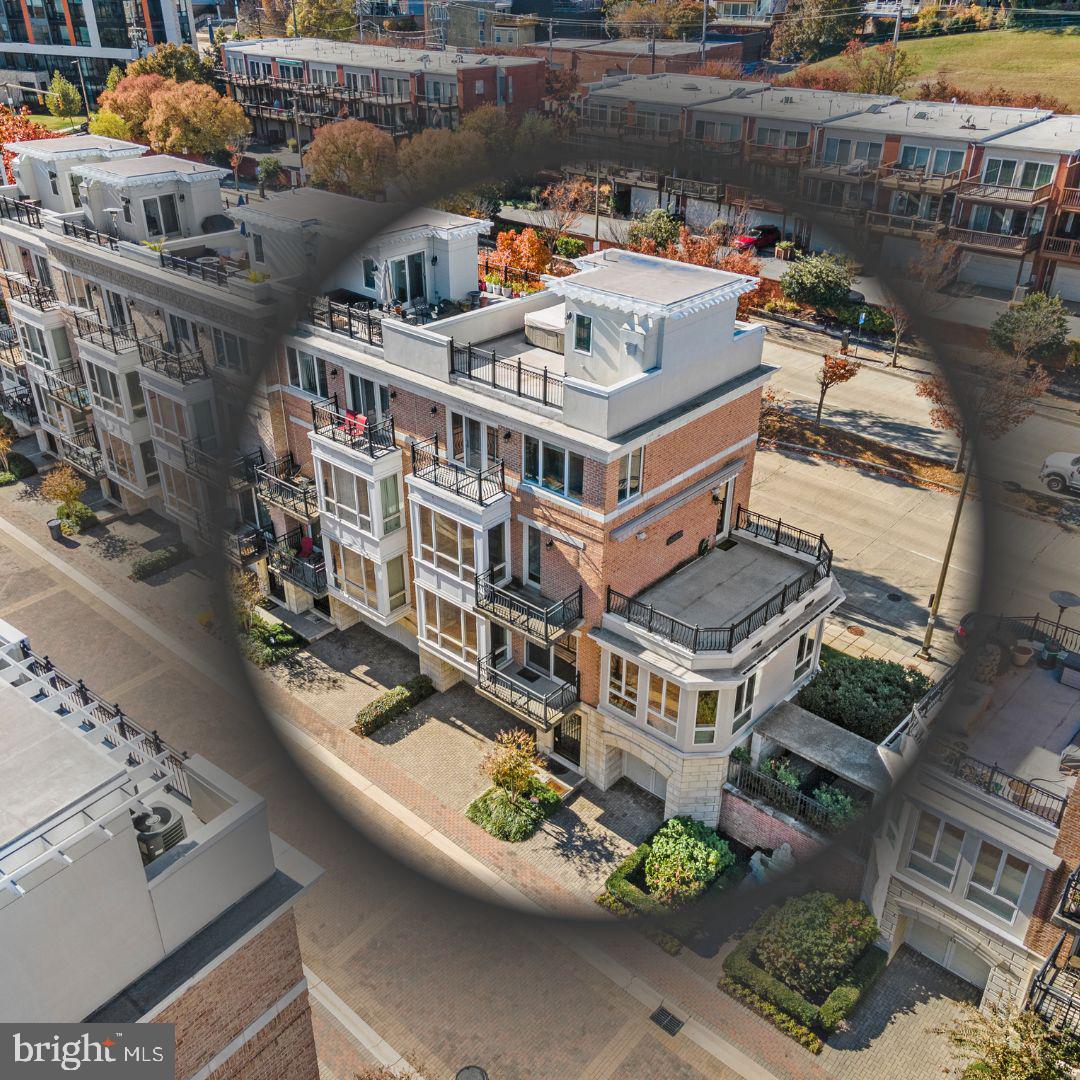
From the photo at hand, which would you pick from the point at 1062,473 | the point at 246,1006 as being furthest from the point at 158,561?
the point at 1062,473

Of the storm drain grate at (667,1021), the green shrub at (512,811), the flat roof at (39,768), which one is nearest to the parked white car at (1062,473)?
the green shrub at (512,811)

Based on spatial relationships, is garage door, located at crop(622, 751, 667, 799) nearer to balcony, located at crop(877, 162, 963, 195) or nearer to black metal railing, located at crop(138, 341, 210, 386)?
black metal railing, located at crop(138, 341, 210, 386)

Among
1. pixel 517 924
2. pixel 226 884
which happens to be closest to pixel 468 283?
pixel 517 924

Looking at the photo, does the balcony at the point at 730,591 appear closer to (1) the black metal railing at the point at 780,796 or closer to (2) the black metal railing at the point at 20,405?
(1) the black metal railing at the point at 780,796

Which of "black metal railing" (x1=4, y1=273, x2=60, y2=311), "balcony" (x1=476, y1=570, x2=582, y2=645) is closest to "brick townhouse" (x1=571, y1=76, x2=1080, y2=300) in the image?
"black metal railing" (x1=4, y1=273, x2=60, y2=311)

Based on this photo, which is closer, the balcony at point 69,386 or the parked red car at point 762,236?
the balcony at point 69,386

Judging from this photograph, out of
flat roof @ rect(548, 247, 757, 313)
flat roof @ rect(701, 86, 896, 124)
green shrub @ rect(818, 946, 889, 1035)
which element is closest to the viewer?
green shrub @ rect(818, 946, 889, 1035)
